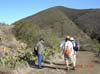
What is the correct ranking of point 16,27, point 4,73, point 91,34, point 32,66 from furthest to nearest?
point 91,34
point 16,27
point 32,66
point 4,73

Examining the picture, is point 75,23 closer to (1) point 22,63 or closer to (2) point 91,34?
(2) point 91,34

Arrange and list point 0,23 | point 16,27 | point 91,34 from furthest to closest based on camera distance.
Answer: point 91,34 < point 0,23 < point 16,27

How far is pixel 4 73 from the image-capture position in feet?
47.1

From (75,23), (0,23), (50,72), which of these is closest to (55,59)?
(50,72)

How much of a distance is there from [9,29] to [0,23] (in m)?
3.98

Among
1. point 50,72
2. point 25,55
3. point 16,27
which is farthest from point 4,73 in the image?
point 16,27

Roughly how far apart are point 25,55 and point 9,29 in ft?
30.8

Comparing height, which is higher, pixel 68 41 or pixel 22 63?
pixel 68 41

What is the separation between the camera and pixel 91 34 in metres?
55.8

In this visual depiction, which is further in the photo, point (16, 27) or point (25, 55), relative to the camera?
point (16, 27)

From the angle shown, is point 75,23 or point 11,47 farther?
point 75,23

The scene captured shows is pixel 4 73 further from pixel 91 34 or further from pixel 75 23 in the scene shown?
pixel 75 23

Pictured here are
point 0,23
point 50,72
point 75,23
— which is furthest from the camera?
point 75,23

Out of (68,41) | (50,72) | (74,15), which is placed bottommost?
(50,72)
